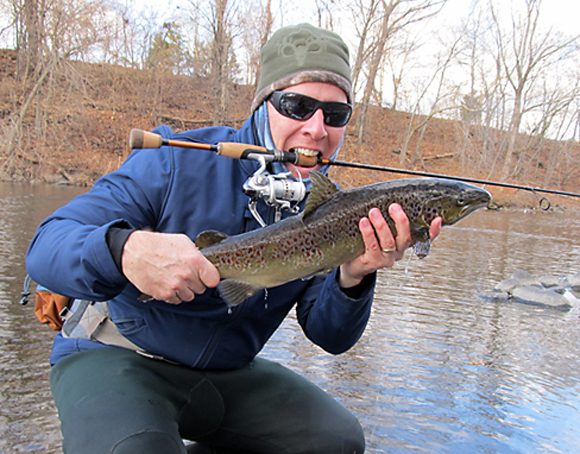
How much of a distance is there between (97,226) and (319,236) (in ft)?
3.32

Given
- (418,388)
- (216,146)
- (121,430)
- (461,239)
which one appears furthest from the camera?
(461,239)

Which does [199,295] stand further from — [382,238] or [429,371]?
[429,371]

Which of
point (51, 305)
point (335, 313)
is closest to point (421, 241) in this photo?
point (335, 313)

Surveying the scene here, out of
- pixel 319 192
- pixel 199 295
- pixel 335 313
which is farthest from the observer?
pixel 335 313

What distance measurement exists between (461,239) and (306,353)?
10114mm

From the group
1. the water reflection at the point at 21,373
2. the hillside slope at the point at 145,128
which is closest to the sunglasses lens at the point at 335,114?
the water reflection at the point at 21,373

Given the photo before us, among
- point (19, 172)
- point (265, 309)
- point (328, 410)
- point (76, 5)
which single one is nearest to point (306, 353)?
point (328, 410)

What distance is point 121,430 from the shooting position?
1864 mm

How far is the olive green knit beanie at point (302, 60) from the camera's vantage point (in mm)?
2846

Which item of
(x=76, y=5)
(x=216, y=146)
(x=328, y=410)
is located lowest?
(x=328, y=410)

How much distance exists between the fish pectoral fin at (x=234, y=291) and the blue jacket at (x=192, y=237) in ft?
0.67

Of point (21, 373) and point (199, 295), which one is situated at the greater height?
point (199, 295)

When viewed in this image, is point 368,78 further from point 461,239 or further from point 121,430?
point 121,430

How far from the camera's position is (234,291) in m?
2.20
